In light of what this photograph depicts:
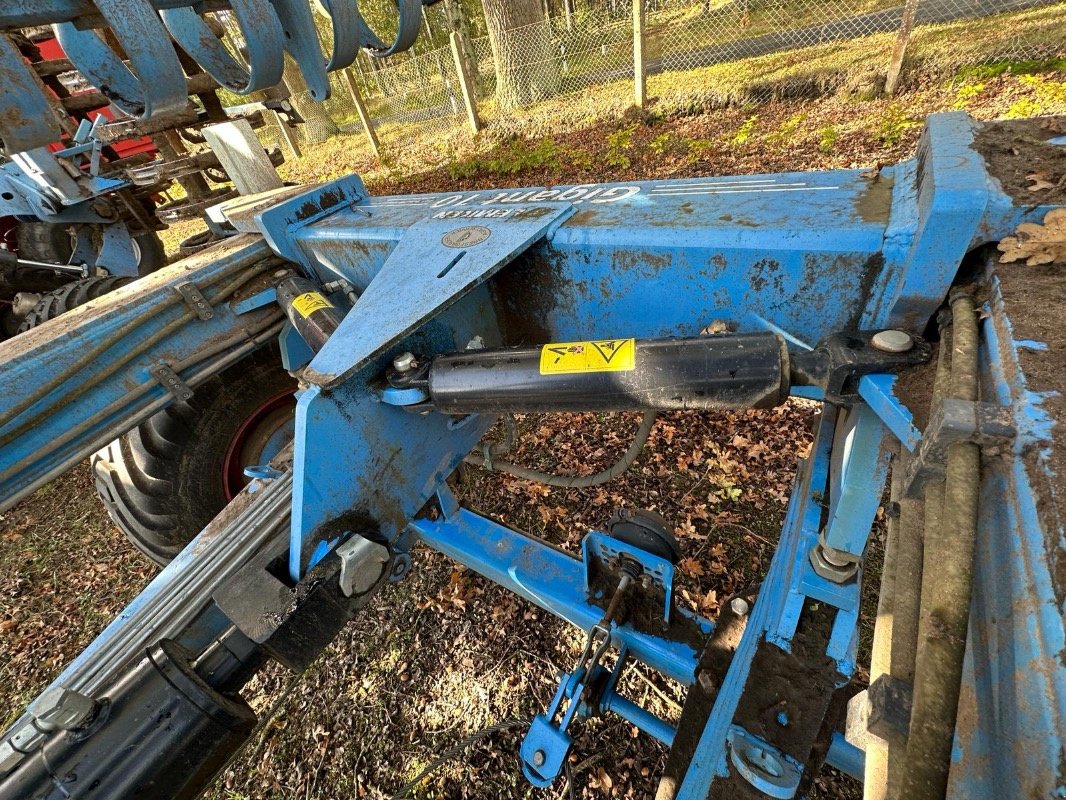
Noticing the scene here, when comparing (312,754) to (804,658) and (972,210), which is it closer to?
(804,658)

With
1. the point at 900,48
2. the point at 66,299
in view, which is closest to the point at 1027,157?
the point at 66,299

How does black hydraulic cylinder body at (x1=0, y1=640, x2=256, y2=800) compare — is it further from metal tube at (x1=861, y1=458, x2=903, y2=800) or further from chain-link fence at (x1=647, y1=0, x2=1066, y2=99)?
chain-link fence at (x1=647, y1=0, x2=1066, y2=99)

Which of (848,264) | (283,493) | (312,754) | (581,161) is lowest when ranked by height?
(312,754)

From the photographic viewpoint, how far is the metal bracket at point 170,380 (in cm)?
203

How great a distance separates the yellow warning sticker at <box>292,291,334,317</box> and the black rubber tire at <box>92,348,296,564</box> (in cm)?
101

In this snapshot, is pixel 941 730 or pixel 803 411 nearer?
pixel 941 730

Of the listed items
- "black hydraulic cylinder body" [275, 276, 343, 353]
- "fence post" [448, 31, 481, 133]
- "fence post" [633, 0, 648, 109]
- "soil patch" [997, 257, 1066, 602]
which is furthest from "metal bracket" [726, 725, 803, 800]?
"fence post" [448, 31, 481, 133]

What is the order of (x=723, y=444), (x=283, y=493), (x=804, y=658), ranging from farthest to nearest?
(x=723, y=444)
(x=283, y=493)
(x=804, y=658)

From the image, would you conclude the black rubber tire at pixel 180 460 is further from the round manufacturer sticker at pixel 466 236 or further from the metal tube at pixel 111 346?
the round manufacturer sticker at pixel 466 236

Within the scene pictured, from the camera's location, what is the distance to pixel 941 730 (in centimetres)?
51

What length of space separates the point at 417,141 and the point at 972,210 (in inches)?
474

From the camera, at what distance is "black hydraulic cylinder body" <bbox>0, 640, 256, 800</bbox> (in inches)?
43.0

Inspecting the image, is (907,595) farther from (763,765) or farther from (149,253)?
(149,253)

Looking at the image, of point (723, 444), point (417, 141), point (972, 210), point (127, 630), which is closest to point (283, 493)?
point (127, 630)
